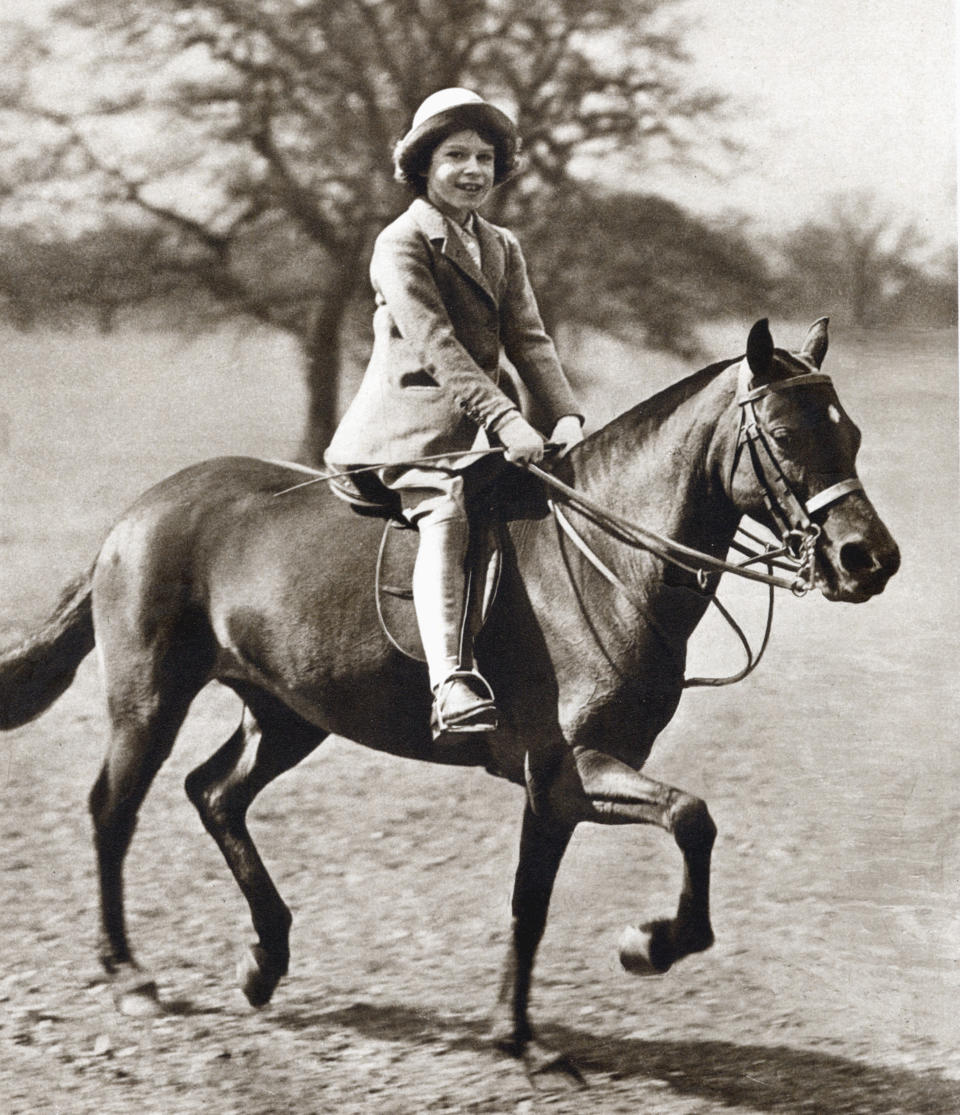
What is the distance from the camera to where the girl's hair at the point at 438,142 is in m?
3.49

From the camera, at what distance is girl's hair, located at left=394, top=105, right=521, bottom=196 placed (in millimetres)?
3486

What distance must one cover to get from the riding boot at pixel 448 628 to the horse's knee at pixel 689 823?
0.49 metres

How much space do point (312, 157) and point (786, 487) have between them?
1.56 m

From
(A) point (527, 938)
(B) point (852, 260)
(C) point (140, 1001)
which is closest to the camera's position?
(C) point (140, 1001)

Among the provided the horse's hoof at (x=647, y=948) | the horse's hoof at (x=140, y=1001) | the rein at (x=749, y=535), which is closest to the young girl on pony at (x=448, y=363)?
the rein at (x=749, y=535)

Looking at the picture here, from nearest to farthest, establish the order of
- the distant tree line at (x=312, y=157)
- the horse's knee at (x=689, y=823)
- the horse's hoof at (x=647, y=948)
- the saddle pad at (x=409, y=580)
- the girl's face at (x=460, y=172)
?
the horse's knee at (x=689, y=823) < the horse's hoof at (x=647, y=948) < the saddle pad at (x=409, y=580) < the girl's face at (x=460, y=172) < the distant tree line at (x=312, y=157)

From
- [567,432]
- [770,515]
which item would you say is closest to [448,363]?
[567,432]

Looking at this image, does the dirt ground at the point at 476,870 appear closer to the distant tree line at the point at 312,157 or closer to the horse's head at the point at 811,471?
the distant tree line at the point at 312,157

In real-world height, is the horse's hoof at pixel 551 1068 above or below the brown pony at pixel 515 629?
below

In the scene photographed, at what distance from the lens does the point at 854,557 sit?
3.12 metres

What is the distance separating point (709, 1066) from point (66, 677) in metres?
1.99

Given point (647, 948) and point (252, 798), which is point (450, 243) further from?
point (647, 948)

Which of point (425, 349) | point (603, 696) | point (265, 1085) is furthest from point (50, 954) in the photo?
point (425, 349)

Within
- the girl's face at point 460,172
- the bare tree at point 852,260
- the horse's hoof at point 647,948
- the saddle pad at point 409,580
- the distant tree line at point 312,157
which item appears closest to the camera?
the horse's hoof at point 647,948
